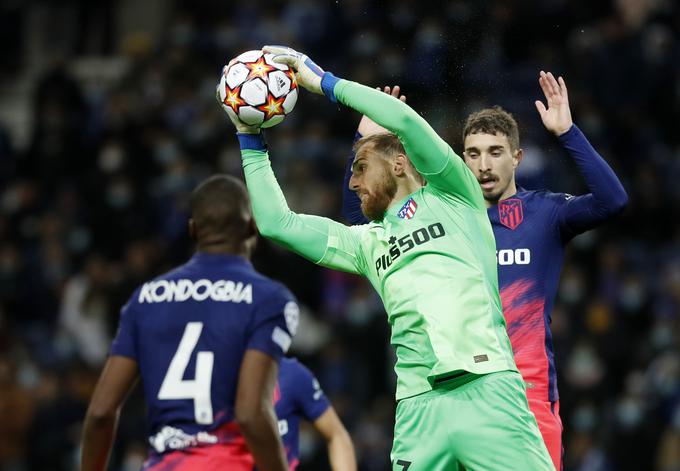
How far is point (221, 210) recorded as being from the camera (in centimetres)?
541

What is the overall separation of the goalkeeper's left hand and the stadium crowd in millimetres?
2922

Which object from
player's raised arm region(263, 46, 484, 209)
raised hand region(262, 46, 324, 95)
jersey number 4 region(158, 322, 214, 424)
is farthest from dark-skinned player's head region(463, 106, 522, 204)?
jersey number 4 region(158, 322, 214, 424)

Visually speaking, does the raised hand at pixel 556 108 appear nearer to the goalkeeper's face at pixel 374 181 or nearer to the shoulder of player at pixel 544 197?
the shoulder of player at pixel 544 197

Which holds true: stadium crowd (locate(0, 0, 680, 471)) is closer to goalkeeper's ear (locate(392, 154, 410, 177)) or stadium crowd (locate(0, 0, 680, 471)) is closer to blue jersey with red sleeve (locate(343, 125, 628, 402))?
blue jersey with red sleeve (locate(343, 125, 628, 402))

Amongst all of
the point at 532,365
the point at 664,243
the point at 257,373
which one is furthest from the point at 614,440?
the point at 257,373

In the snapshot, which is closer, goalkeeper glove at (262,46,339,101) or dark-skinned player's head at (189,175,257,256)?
dark-skinned player's head at (189,175,257,256)

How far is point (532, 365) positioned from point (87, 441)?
2.34 m

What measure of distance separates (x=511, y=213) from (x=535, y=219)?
0.14m

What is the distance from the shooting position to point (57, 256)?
598 inches

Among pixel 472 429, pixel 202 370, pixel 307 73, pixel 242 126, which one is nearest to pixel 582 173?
pixel 307 73

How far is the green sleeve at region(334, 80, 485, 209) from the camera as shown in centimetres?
539

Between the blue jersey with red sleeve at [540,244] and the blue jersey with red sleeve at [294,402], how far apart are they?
1.57m

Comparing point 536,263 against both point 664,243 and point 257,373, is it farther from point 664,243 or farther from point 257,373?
Answer: point 664,243

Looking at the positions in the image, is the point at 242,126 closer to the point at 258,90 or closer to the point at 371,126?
the point at 258,90
